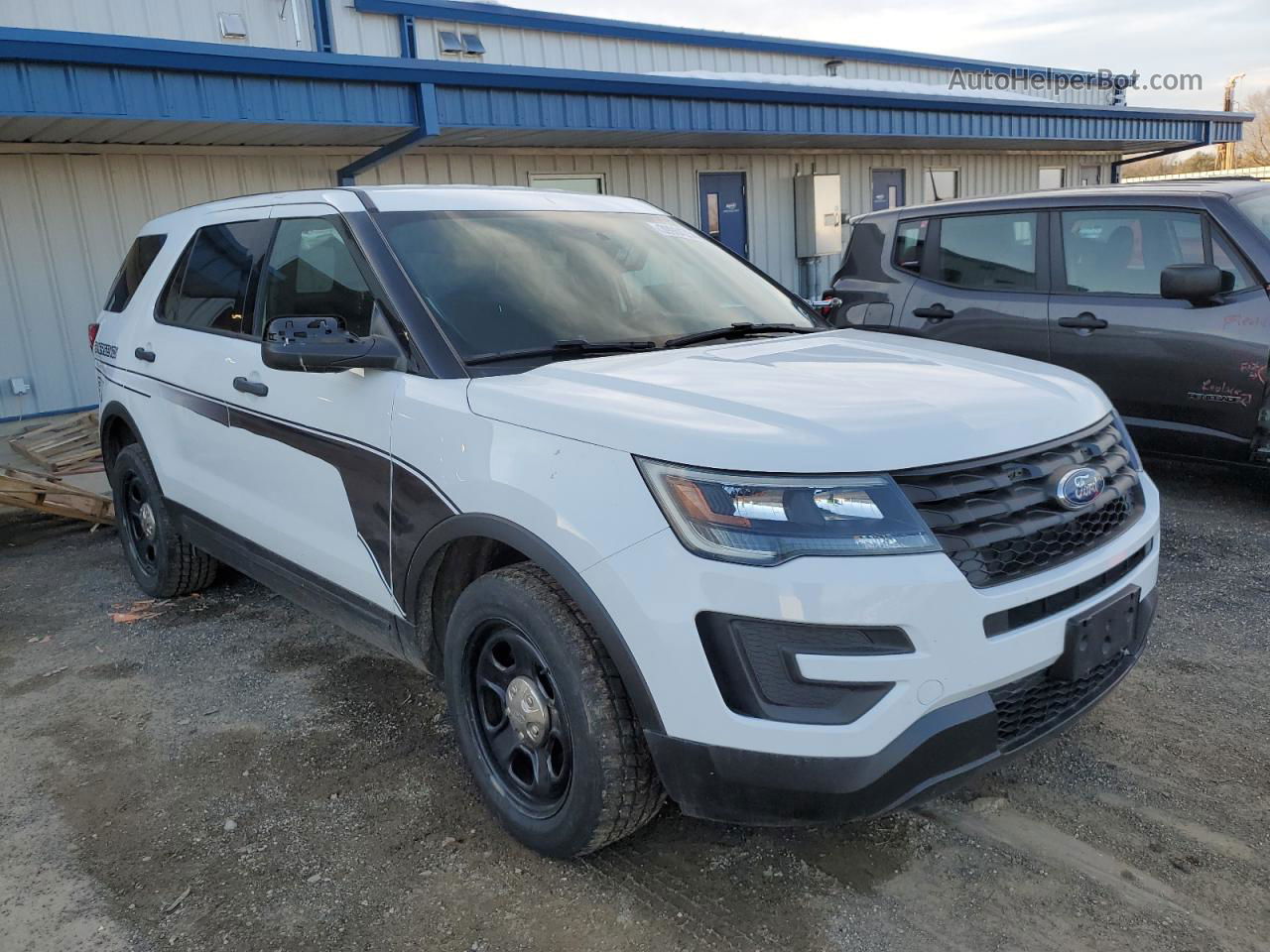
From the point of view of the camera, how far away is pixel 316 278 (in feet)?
11.5

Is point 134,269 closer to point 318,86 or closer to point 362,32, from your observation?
point 318,86

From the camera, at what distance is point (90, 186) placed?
27.1ft

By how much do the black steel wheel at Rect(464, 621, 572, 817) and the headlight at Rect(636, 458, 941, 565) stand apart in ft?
2.01

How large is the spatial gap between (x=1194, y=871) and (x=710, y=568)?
1.54 metres

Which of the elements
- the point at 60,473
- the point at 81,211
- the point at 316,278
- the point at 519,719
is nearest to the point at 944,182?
the point at 81,211

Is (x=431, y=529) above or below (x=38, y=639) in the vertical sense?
above

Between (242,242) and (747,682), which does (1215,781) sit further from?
(242,242)

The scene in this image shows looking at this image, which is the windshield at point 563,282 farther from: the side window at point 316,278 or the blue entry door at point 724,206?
the blue entry door at point 724,206

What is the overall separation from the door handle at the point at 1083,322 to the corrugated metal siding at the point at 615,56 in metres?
6.44

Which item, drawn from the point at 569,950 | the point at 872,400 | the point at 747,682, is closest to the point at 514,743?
the point at 569,950

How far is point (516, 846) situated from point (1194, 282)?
4.52 metres

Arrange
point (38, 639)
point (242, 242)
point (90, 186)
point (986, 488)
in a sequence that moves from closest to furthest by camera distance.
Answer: point (986, 488) < point (242, 242) < point (38, 639) < point (90, 186)

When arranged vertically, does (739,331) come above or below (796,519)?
above

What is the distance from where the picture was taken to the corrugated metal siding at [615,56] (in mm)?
11500
